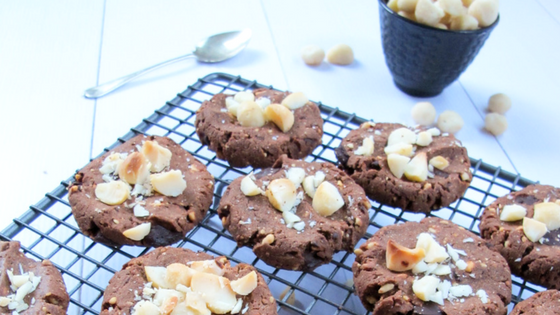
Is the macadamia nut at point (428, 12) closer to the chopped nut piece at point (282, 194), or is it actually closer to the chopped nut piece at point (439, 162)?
the chopped nut piece at point (439, 162)

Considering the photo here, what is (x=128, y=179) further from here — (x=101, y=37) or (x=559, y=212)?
(x=101, y=37)

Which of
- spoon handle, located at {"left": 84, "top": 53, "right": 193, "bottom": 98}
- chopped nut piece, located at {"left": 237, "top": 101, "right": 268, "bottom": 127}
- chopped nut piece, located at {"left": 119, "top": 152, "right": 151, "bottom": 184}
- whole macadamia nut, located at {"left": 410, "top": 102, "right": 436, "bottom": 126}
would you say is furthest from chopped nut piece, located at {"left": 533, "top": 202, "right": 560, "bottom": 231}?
spoon handle, located at {"left": 84, "top": 53, "right": 193, "bottom": 98}

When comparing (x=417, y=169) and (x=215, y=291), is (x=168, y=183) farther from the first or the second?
(x=417, y=169)

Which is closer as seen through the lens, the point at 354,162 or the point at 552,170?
the point at 354,162

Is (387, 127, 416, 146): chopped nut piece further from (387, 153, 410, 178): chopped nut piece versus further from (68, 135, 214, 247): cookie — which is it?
(68, 135, 214, 247): cookie

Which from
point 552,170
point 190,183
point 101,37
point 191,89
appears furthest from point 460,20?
point 101,37

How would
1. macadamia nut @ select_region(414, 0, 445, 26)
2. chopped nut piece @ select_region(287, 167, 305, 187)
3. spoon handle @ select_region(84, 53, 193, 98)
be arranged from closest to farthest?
chopped nut piece @ select_region(287, 167, 305, 187), macadamia nut @ select_region(414, 0, 445, 26), spoon handle @ select_region(84, 53, 193, 98)

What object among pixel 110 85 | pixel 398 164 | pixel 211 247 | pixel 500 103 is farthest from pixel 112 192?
pixel 500 103
